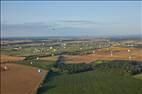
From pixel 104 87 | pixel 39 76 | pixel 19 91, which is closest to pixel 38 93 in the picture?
pixel 19 91

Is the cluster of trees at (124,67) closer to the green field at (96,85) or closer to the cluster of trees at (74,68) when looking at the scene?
the cluster of trees at (74,68)

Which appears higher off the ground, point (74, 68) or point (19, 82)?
point (74, 68)

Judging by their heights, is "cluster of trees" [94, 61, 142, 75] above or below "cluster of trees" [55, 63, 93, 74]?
above

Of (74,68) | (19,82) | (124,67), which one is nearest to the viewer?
(19,82)

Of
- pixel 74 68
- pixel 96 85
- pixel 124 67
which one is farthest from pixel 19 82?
pixel 124 67

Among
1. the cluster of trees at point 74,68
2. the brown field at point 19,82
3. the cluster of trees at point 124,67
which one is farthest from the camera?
the cluster of trees at point 74,68

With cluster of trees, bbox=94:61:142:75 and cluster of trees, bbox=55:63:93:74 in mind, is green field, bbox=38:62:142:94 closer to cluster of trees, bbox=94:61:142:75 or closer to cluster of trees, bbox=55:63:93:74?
cluster of trees, bbox=94:61:142:75

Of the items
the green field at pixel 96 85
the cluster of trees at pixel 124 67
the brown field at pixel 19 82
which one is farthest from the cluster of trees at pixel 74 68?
the brown field at pixel 19 82

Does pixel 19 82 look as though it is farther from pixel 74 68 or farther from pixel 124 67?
pixel 124 67

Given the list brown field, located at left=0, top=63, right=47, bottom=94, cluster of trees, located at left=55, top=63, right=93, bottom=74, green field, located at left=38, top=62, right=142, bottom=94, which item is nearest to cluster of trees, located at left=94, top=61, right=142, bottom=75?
cluster of trees, located at left=55, top=63, right=93, bottom=74

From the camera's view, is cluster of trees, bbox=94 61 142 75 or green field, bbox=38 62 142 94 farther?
cluster of trees, bbox=94 61 142 75

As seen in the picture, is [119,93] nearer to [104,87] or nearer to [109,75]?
[104,87]

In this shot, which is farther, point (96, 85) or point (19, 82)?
point (19, 82)
